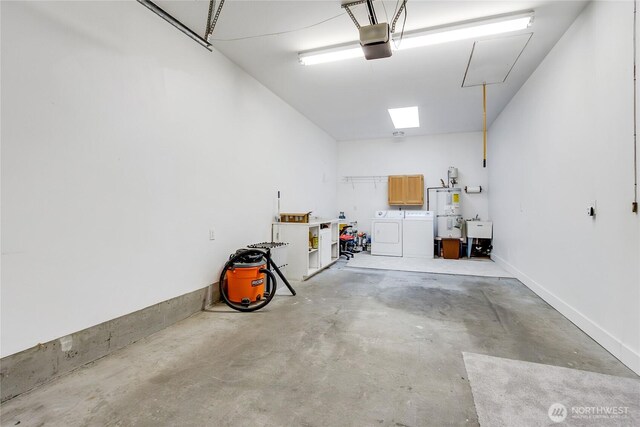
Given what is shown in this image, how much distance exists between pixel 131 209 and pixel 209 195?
96 centimetres

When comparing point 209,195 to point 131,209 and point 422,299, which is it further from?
point 422,299

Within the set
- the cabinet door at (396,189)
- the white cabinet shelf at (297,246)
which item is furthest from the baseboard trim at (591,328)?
the cabinet door at (396,189)

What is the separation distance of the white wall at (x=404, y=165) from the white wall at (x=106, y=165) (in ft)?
15.8

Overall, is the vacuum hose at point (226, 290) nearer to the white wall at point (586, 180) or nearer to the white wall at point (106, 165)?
the white wall at point (106, 165)

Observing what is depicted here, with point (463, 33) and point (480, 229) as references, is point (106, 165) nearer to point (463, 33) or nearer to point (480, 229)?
point (463, 33)

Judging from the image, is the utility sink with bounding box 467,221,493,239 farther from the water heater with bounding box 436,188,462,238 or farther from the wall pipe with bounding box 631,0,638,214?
the wall pipe with bounding box 631,0,638,214

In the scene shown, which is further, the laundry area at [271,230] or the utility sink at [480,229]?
the utility sink at [480,229]

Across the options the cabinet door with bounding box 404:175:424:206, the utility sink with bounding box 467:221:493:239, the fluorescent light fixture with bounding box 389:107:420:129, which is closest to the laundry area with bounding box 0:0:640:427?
the fluorescent light fixture with bounding box 389:107:420:129

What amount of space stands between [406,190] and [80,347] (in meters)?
6.91

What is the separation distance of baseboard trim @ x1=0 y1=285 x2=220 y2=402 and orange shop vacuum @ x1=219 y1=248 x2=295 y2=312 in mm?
487

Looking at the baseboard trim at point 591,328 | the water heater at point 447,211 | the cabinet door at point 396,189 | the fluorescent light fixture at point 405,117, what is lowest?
the baseboard trim at point 591,328

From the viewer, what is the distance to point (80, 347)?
206 centimetres

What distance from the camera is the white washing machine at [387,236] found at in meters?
6.93

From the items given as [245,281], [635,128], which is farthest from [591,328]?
[245,281]
